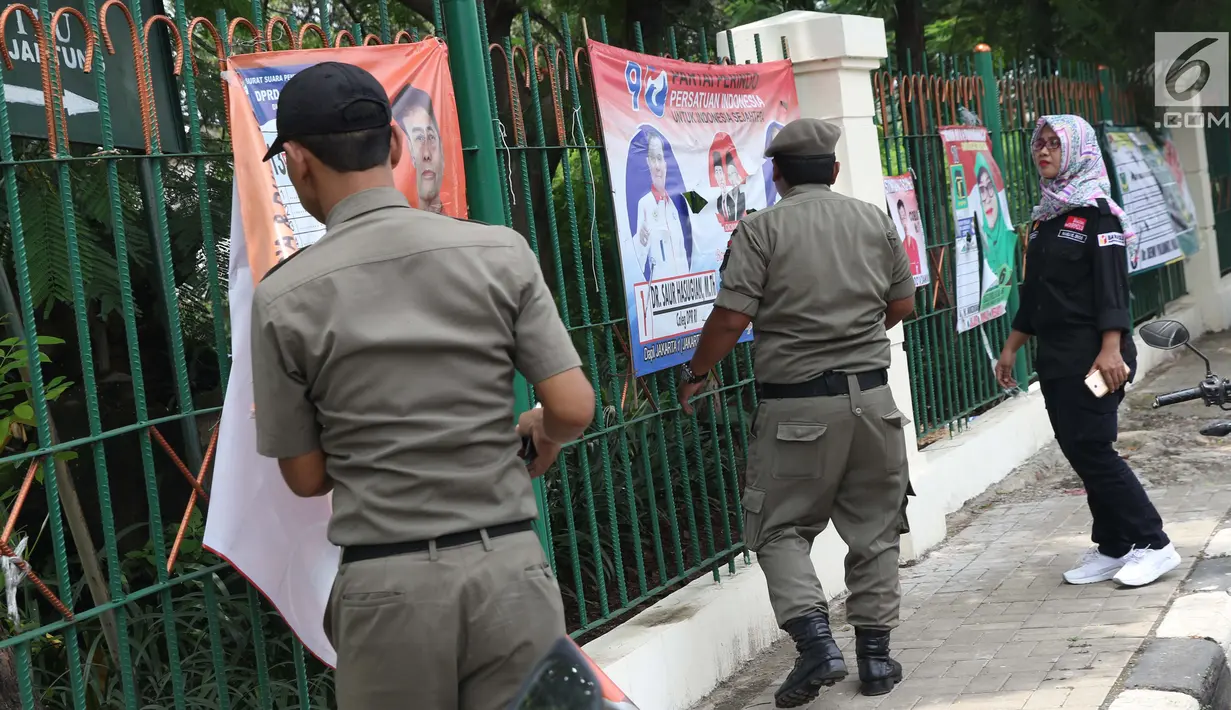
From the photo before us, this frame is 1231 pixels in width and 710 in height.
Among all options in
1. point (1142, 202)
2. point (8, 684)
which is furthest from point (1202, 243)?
point (8, 684)

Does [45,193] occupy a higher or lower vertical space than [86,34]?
lower

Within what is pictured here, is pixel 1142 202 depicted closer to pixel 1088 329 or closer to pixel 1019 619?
pixel 1088 329

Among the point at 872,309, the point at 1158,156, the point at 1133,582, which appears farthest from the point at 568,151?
the point at 1158,156

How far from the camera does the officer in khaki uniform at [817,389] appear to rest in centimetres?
448

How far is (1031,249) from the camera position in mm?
5602

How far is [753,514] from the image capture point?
4.60m

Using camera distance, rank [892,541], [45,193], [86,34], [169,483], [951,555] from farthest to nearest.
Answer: [951,555] → [892,541] → [169,483] → [45,193] → [86,34]

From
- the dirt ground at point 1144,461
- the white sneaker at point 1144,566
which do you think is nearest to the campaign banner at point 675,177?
the dirt ground at point 1144,461

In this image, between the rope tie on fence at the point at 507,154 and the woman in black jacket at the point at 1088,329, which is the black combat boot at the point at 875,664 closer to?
the woman in black jacket at the point at 1088,329

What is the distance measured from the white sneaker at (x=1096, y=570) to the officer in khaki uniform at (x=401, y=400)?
378 centimetres

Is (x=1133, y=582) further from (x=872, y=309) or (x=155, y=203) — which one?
(x=155, y=203)

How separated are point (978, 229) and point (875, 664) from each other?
13.6ft

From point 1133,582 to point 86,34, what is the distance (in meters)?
4.45

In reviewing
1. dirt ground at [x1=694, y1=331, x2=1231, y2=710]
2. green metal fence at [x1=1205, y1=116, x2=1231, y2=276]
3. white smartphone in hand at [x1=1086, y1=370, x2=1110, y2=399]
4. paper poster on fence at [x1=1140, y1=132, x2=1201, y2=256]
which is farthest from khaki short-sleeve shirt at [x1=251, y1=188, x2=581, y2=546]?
green metal fence at [x1=1205, y1=116, x2=1231, y2=276]
